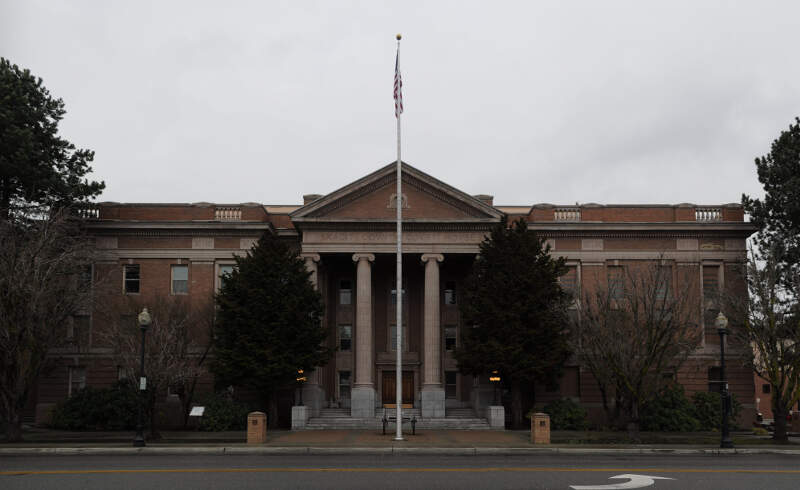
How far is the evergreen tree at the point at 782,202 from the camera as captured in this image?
39.0m

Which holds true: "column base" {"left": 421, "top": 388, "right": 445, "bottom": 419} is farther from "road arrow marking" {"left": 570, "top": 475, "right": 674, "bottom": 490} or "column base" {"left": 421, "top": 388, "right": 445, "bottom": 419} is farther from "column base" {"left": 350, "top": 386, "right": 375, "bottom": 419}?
"road arrow marking" {"left": 570, "top": 475, "right": 674, "bottom": 490}

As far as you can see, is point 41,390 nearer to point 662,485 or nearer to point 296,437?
point 296,437

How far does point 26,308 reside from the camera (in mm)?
30891

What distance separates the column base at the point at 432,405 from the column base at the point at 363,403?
9.49ft

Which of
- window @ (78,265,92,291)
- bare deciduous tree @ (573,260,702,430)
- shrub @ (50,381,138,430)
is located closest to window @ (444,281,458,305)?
bare deciduous tree @ (573,260,702,430)

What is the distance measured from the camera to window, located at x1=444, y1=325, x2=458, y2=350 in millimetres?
47406

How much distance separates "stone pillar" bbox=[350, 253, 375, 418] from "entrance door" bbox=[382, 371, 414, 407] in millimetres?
4623

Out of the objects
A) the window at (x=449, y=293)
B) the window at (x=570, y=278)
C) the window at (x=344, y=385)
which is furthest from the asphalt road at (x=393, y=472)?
the window at (x=449, y=293)

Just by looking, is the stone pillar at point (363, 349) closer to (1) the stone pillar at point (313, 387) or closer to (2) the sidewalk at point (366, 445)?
(1) the stone pillar at point (313, 387)

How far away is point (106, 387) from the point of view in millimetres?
41531

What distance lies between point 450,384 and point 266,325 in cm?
1403

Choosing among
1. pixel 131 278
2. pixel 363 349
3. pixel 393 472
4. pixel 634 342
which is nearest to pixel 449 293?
pixel 363 349

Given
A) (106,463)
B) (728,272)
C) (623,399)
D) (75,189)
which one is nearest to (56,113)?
(75,189)

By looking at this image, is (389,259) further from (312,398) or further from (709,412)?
(709,412)
